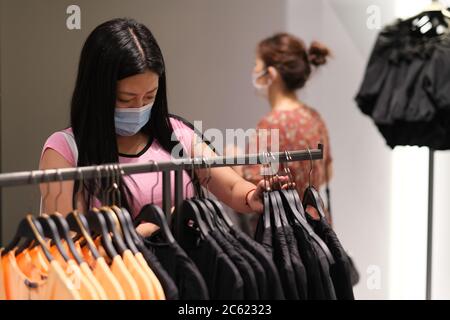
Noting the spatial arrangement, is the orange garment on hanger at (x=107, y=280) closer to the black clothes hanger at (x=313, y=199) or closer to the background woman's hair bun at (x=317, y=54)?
the black clothes hanger at (x=313, y=199)

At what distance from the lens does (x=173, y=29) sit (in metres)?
3.60

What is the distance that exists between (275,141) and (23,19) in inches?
53.8

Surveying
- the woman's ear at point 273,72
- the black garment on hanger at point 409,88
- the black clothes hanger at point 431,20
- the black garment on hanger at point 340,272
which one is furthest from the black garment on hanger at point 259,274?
the woman's ear at point 273,72

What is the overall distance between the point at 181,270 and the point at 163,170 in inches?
11.0

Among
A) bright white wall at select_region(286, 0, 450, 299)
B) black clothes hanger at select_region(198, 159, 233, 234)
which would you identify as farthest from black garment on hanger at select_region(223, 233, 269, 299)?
bright white wall at select_region(286, 0, 450, 299)

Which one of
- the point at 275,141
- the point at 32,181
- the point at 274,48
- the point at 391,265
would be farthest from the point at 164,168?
the point at 391,265

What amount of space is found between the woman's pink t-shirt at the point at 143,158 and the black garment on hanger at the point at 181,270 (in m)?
0.35

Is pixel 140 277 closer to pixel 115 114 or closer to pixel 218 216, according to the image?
pixel 218 216

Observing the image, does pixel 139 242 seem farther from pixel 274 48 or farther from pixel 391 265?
pixel 391 265

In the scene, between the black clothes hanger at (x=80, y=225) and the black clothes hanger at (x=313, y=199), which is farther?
the black clothes hanger at (x=313, y=199)

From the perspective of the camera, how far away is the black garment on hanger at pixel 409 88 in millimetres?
2086

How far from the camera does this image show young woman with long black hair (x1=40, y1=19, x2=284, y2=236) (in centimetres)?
178

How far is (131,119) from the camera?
6.12 feet

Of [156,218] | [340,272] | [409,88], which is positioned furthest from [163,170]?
[409,88]
